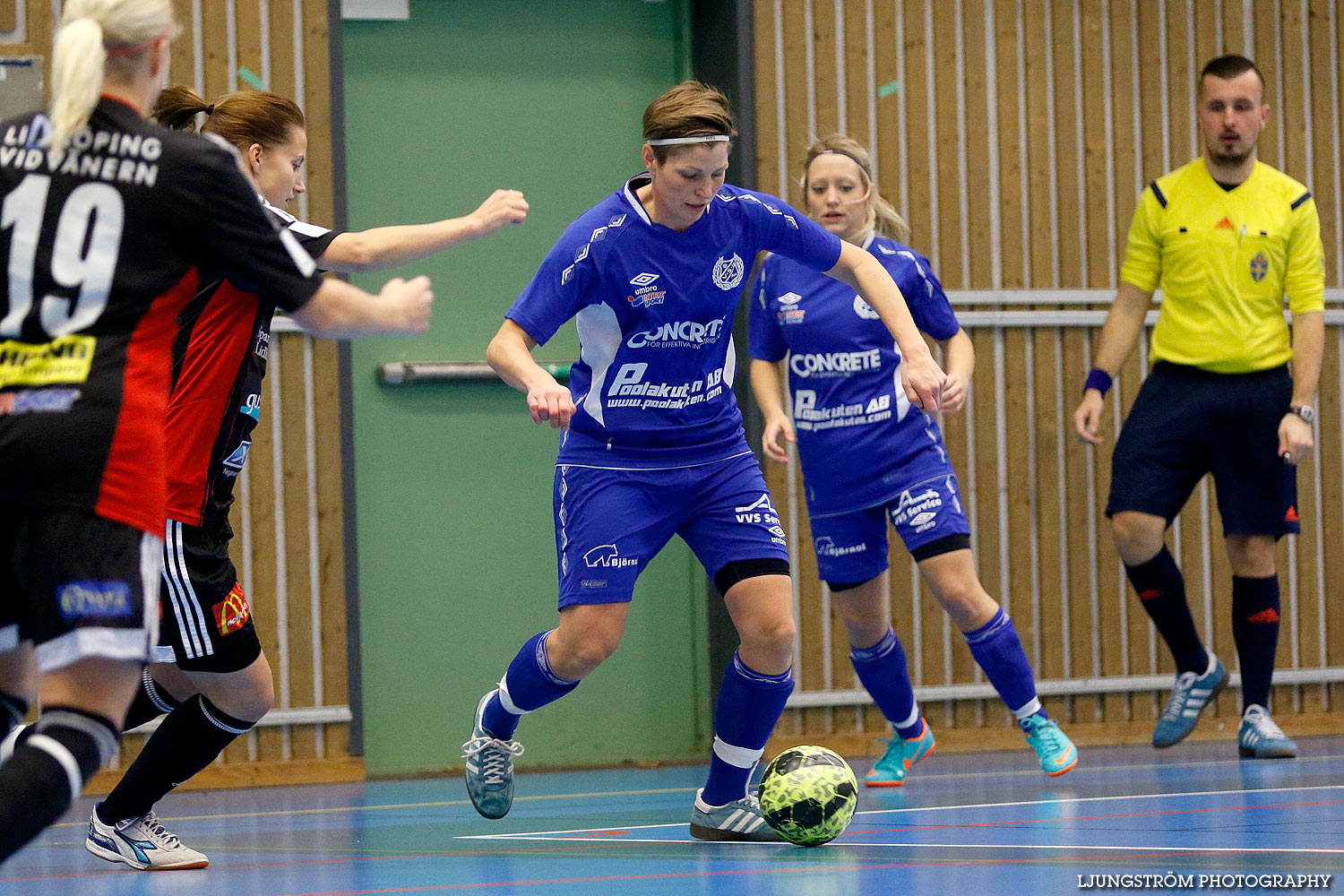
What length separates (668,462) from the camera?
4.13 meters

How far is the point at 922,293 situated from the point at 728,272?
5.48ft

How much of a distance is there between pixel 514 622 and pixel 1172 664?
10.4ft

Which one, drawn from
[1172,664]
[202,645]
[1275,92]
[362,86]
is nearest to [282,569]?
[362,86]

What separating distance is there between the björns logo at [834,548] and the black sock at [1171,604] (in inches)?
57.5

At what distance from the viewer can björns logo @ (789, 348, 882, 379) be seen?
557 centimetres

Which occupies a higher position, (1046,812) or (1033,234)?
(1033,234)

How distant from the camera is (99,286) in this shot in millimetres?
2512

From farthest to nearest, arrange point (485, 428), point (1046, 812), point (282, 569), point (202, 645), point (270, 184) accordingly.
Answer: point (485, 428) < point (282, 569) < point (1046, 812) < point (270, 184) < point (202, 645)

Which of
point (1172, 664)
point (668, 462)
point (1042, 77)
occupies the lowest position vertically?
point (1172, 664)

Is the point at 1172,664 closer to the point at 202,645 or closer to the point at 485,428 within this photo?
the point at 485,428

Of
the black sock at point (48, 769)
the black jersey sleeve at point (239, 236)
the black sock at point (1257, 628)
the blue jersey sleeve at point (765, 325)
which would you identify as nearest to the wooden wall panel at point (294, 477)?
the blue jersey sleeve at point (765, 325)

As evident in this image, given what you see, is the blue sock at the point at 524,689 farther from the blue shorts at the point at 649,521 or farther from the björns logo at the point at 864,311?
the björns logo at the point at 864,311

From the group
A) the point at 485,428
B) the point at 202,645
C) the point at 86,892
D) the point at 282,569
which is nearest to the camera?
the point at 86,892

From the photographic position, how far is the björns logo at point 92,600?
2426 mm
